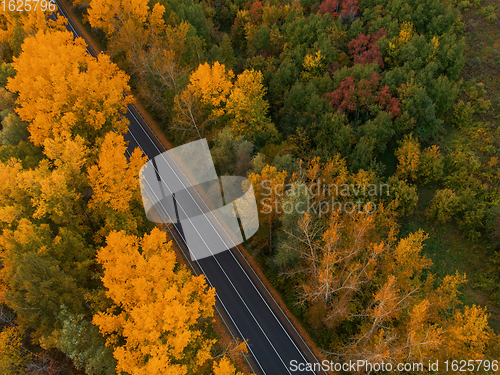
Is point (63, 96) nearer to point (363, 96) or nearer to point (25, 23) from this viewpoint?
point (25, 23)

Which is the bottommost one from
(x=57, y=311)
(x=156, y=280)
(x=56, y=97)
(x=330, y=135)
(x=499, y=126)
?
(x=499, y=126)

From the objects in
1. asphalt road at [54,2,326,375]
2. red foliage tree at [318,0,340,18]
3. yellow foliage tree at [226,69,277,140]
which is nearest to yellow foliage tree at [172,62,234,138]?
yellow foliage tree at [226,69,277,140]

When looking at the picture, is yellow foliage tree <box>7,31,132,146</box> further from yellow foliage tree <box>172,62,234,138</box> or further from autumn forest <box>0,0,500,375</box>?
yellow foliage tree <box>172,62,234,138</box>

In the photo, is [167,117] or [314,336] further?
[167,117]

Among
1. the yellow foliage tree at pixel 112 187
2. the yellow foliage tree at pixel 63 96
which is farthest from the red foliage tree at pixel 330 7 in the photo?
the yellow foliage tree at pixel 112 187

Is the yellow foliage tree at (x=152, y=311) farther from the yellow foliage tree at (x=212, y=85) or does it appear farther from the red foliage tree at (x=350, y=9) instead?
the red foliage tree at (x=350, y=9)

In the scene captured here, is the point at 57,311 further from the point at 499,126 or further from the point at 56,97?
the point at 499,126

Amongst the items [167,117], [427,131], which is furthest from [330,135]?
[167,117]
